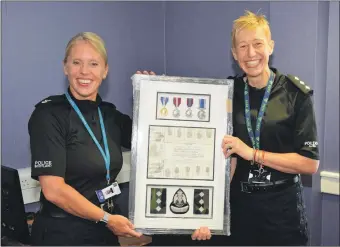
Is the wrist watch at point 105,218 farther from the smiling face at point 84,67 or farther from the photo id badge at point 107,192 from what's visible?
the smiling face at point 84,67

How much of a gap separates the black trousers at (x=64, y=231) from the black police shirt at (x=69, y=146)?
0.07 meters

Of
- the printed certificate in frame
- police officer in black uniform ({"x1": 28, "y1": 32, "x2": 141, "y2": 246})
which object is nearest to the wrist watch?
police officer in black uniform ({"x1": 28, "y1": 32, "x2": 141, "y2": 246})

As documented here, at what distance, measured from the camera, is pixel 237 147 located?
2016 millimetres

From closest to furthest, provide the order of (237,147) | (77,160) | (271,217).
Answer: (77,160)
(237,147)
(271,217)

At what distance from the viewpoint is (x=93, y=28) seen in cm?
324

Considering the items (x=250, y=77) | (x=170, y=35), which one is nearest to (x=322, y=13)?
(x=250, y=77)

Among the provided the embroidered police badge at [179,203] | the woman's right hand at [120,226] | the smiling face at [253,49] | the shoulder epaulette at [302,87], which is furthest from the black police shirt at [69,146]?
the shoulder epaulette at [302,87]

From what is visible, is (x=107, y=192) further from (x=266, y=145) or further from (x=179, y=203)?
(x=266, y=145)

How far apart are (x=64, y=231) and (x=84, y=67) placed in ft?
2.37

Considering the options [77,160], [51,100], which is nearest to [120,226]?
[77,160]

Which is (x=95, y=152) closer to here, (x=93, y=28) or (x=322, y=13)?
(x=93, y=28)

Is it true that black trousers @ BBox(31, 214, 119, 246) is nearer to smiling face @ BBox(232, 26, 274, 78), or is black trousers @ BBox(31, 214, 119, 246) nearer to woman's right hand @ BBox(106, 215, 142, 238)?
woman's right hand @ BBox(106, 215, 142, 238)

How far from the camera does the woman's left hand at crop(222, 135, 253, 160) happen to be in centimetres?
201

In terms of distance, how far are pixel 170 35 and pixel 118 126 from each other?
176 centimetres
